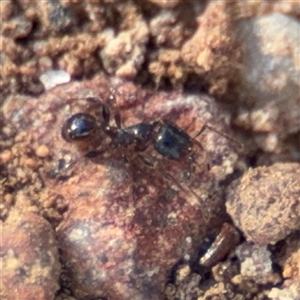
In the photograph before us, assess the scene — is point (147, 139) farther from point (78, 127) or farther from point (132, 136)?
point (78, 127)

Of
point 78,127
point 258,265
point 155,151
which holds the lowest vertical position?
point 258,265

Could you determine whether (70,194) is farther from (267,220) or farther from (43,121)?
(267,220)

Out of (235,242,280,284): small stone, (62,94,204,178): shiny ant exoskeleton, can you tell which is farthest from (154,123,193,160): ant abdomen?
(235,242,280,284): small stone

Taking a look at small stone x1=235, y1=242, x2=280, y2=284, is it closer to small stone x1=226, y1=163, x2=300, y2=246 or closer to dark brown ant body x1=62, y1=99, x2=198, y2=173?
small stone x1=226, y1=163, x2=300, y2=246

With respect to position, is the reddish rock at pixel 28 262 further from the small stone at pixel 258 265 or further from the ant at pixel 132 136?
the small stone at pixel 258 265

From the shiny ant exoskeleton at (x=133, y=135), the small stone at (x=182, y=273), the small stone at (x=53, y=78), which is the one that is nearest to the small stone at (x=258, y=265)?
the small stone at (x=182, y=273)

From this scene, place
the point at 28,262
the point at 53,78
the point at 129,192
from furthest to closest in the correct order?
1. the point at 53,78
2. the point at 129,192
3. the point at 28,262

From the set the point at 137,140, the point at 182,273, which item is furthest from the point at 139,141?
the point at 182,273

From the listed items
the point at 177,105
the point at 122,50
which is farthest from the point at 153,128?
the point at 122,50
